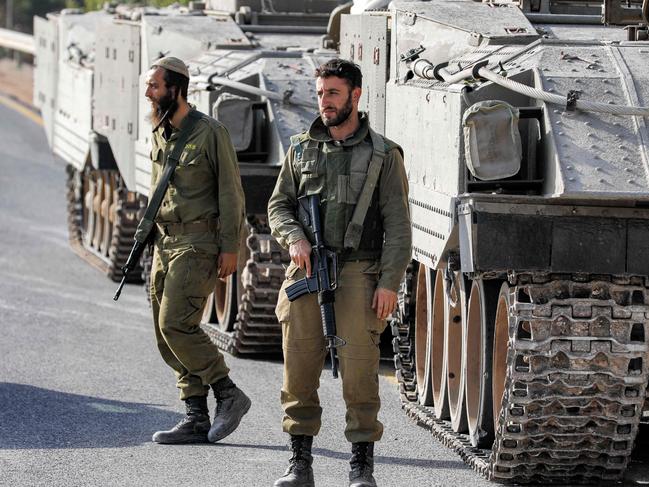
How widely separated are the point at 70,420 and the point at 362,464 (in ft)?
7.72

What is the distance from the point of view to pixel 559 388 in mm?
7766

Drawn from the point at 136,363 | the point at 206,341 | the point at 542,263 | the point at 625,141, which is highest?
the point at 625,141

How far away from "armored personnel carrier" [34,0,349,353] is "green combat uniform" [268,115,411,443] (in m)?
3.65

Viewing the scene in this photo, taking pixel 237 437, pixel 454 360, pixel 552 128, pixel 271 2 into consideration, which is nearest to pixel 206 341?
pixel 237 437

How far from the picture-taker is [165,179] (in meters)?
8.76

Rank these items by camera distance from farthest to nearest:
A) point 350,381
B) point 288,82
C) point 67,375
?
point 288,82 → point 67,375 → point 350,381

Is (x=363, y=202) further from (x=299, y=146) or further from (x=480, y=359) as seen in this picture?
(x=480, y=359)

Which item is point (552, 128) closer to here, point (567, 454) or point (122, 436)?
point (567, 454)

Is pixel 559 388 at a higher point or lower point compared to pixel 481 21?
lower

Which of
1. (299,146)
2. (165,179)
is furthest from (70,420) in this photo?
(299,146)

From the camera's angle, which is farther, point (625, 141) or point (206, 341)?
point (206, 341)

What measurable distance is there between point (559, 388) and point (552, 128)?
112 cm

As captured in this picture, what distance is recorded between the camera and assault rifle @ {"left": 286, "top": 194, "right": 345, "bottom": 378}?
24.4 ft

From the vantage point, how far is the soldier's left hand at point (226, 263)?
28.6ft
